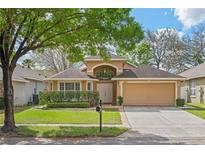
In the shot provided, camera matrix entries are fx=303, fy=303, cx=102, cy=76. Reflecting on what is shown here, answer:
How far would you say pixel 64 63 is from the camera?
4494cm

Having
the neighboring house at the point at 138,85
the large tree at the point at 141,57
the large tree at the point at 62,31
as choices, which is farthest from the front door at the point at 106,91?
the large tree at the point at 141,57

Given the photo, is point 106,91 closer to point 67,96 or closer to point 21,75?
point 67,96

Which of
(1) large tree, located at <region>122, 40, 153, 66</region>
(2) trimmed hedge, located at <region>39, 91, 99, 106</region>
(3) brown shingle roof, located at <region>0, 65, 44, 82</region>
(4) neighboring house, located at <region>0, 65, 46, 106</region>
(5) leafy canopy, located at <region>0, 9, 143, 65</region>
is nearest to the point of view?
(5) leafy canopy, located at <region>0, 9, 143, 65</region>

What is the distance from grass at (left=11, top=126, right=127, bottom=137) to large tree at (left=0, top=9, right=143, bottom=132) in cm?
83

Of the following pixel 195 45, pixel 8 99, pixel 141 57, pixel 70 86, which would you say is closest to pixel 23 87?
pixel 70 86

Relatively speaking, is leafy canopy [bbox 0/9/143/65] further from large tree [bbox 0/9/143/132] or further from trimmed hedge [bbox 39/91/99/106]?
trimmed hedge [bbox 39/91/99/106]

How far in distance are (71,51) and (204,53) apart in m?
36.9

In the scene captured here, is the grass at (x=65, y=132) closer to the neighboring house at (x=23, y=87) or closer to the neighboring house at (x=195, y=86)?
the neighboring house at (x=23, y=87)

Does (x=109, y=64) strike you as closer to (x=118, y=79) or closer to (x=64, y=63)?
(x=118, y=79)

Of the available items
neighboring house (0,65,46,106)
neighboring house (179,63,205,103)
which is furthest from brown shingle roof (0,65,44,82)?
neighboring house (179,63,205,103)

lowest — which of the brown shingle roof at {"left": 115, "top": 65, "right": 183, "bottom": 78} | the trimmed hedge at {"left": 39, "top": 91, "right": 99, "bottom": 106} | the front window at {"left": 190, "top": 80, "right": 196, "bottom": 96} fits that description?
the trimmed hedge at {"left": 39, "top": 91, "right": 99, "bottom": 106}

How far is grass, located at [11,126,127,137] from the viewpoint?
1159 cm

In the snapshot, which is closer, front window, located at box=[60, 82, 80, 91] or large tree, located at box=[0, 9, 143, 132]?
large tree, located at box=[0, 9, 143, 132]
